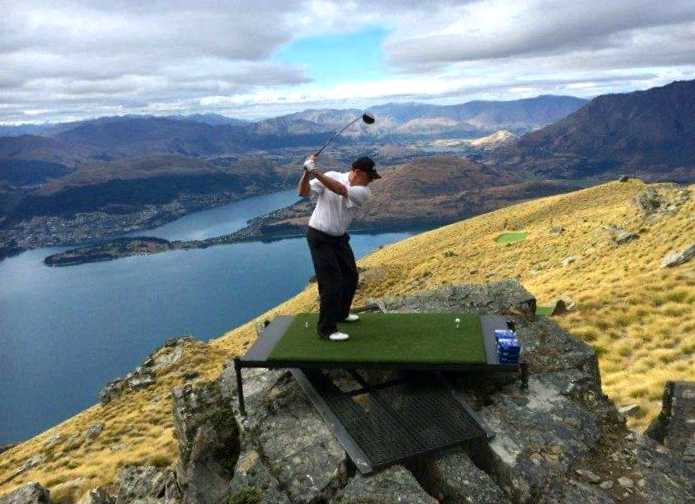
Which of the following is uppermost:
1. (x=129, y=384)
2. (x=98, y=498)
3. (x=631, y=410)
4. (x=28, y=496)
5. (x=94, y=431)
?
(x=631, y=410)

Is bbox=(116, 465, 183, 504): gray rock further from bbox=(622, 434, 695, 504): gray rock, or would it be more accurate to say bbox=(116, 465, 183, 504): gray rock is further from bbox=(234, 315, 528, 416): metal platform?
bbox=(622, 434, 695, 504): gray rock

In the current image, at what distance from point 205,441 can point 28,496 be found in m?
6.75

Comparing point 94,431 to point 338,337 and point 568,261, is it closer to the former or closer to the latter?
point 338,337

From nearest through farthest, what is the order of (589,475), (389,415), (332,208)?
(589,475)
(389,415)
(332,208)

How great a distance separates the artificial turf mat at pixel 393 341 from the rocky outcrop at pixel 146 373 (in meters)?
17.9

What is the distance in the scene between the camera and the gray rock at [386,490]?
17.9 ft

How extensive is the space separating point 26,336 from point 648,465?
187 metres

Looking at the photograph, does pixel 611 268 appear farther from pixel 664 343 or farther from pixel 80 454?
pixel 80 454

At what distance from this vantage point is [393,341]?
7.90m

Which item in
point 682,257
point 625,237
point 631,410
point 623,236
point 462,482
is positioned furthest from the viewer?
point 623,236

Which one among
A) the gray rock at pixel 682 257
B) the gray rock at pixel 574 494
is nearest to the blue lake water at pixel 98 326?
the gray rock at pixel 682 257

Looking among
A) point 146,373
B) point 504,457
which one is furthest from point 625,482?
point 146,373

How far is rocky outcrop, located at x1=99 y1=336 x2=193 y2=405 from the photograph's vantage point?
78.2ft

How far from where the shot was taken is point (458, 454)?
6.28 meters
